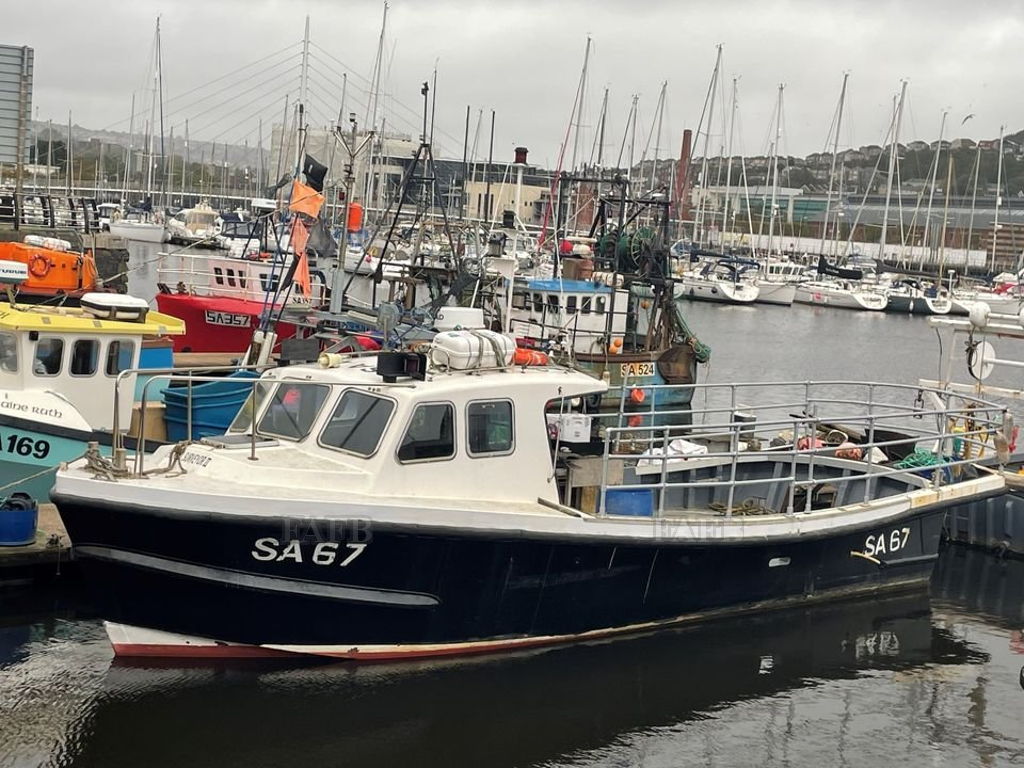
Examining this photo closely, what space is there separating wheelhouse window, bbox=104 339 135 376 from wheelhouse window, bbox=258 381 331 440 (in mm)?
4820

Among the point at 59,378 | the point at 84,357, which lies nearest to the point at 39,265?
the point at 84,357

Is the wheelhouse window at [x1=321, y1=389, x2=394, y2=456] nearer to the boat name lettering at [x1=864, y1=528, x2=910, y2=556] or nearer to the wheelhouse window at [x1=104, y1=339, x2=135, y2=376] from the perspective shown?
the wheelhouse window at [x1=104, y1=339, x2=135, y2=376]

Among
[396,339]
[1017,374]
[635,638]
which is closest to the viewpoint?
[635,638]

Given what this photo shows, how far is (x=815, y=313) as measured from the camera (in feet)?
268

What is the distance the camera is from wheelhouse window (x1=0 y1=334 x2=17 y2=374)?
15.9 meters

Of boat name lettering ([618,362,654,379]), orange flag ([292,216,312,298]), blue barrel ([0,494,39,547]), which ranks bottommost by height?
blue barrel ([0,494,39,547])

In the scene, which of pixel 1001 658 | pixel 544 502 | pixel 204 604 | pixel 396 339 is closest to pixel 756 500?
pixel 1001 658

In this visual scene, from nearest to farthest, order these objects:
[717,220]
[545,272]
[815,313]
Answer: [545,272], [815,313], [717,220]

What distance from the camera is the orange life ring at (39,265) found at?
28.9 m

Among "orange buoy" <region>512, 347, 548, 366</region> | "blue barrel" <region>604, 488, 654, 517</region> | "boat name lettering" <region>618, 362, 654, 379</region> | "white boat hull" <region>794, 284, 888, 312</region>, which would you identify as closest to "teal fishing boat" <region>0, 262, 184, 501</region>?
"orange buoy" <region>512, 347, 548, 366</region>

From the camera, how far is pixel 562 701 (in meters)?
12.3

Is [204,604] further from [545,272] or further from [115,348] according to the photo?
[545,272]

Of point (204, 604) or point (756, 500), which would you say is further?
point (756, 500)

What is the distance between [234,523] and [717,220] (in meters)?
110
